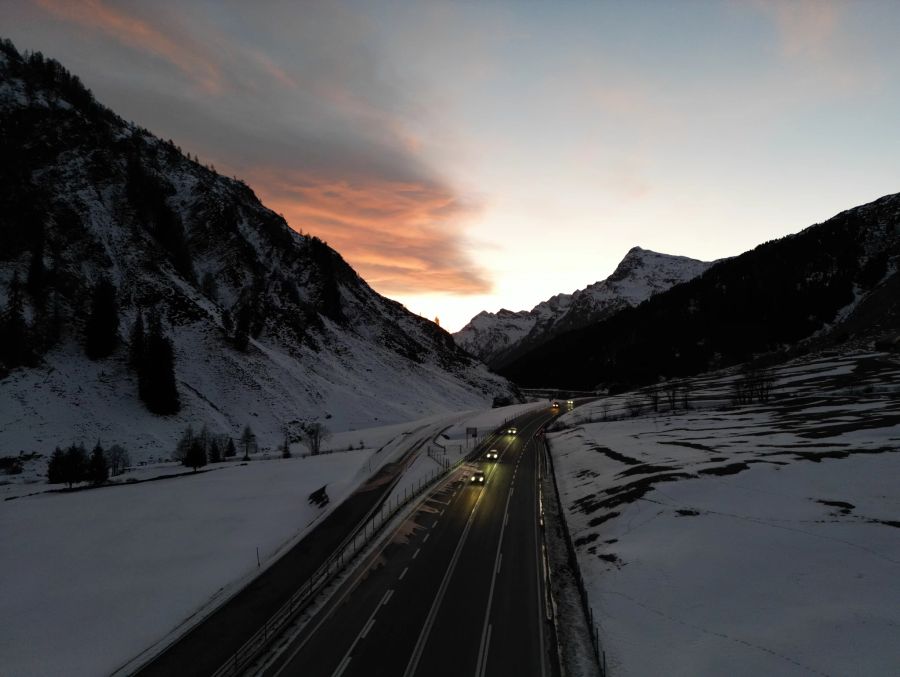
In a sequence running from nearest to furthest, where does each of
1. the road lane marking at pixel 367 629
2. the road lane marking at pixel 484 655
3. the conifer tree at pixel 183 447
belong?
the road lane marking at pixel 484 655, the road lane marking at pixel 367 629, the conifer tree at pixel 183 447

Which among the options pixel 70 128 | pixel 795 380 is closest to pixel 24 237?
pixel 70 128

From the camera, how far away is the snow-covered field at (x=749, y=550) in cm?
1462

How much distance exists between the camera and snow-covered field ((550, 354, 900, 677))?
48.0 feet

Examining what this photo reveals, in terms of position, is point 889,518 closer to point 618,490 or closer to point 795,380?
point 618,490

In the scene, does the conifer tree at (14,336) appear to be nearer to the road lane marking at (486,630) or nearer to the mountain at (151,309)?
the mountain at (151,309)

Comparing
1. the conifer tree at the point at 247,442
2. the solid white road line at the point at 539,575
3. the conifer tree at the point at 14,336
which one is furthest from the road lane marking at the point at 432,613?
the conifer tree at the point at 14,336

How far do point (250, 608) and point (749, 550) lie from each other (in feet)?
73.8

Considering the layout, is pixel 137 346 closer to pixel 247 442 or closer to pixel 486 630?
pixel 247 442

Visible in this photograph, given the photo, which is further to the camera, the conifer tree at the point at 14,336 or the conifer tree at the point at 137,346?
the conifer tree at the point at 137,346

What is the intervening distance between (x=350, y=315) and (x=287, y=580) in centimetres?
13540

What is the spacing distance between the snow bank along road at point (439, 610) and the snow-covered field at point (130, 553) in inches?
250

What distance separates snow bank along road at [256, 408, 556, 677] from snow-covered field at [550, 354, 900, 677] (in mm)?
3210

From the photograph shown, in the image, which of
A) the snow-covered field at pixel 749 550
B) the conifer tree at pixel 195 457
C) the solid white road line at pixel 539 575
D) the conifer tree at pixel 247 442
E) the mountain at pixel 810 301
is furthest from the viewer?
the mountain at pixel 810 301

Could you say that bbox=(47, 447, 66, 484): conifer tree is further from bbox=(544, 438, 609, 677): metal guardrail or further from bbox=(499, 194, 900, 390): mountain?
bbox=(499, 194, 900, 390): mountain
